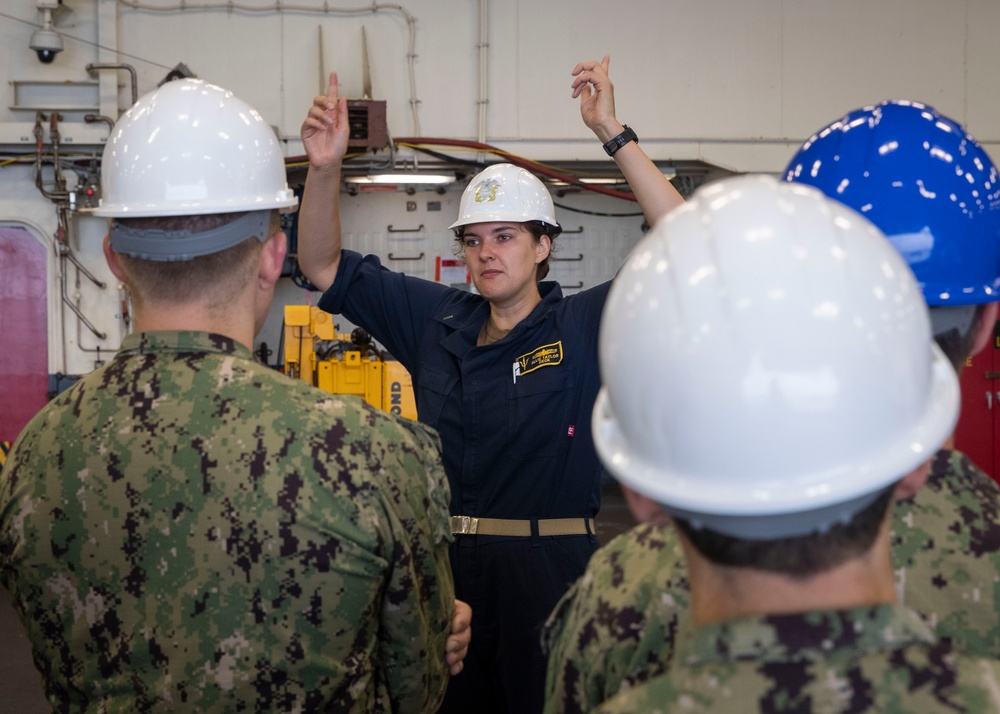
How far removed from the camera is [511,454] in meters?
2.71

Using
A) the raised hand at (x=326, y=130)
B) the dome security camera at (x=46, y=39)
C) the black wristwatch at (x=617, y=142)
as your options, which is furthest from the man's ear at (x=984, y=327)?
the dome security camera at (x=46, y=39)

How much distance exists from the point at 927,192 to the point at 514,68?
705cm

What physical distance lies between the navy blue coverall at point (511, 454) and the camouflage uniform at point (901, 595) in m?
1.32

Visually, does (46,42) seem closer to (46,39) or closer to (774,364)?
(46,39)

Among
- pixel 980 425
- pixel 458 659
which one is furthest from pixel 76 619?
pixel 980 425

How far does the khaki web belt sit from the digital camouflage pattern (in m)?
1.77

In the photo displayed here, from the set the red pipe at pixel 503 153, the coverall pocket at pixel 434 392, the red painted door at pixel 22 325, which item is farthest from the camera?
the red painted door at pixel 22 325

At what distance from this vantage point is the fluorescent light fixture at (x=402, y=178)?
8.09 metres

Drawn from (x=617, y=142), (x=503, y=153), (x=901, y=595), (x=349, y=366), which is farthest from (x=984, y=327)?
(x=503, y=153)

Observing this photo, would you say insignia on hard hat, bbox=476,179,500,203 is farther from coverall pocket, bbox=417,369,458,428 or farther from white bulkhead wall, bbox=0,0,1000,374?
white bulkhead wall, bbox=0,0,1000,374

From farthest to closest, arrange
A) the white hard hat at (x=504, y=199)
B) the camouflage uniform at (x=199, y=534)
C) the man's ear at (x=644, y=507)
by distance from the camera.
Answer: the white hard hat at (x=504, y=199) → the camouflage uniform at (x=199, y=534) → the man's ear at (x=644, y=507)

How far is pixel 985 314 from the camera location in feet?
4.96

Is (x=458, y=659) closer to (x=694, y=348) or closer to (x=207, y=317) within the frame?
(x=207, y=317)

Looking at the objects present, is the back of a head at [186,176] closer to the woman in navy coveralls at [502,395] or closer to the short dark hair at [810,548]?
the woman in navy coveralls at [502,395]
